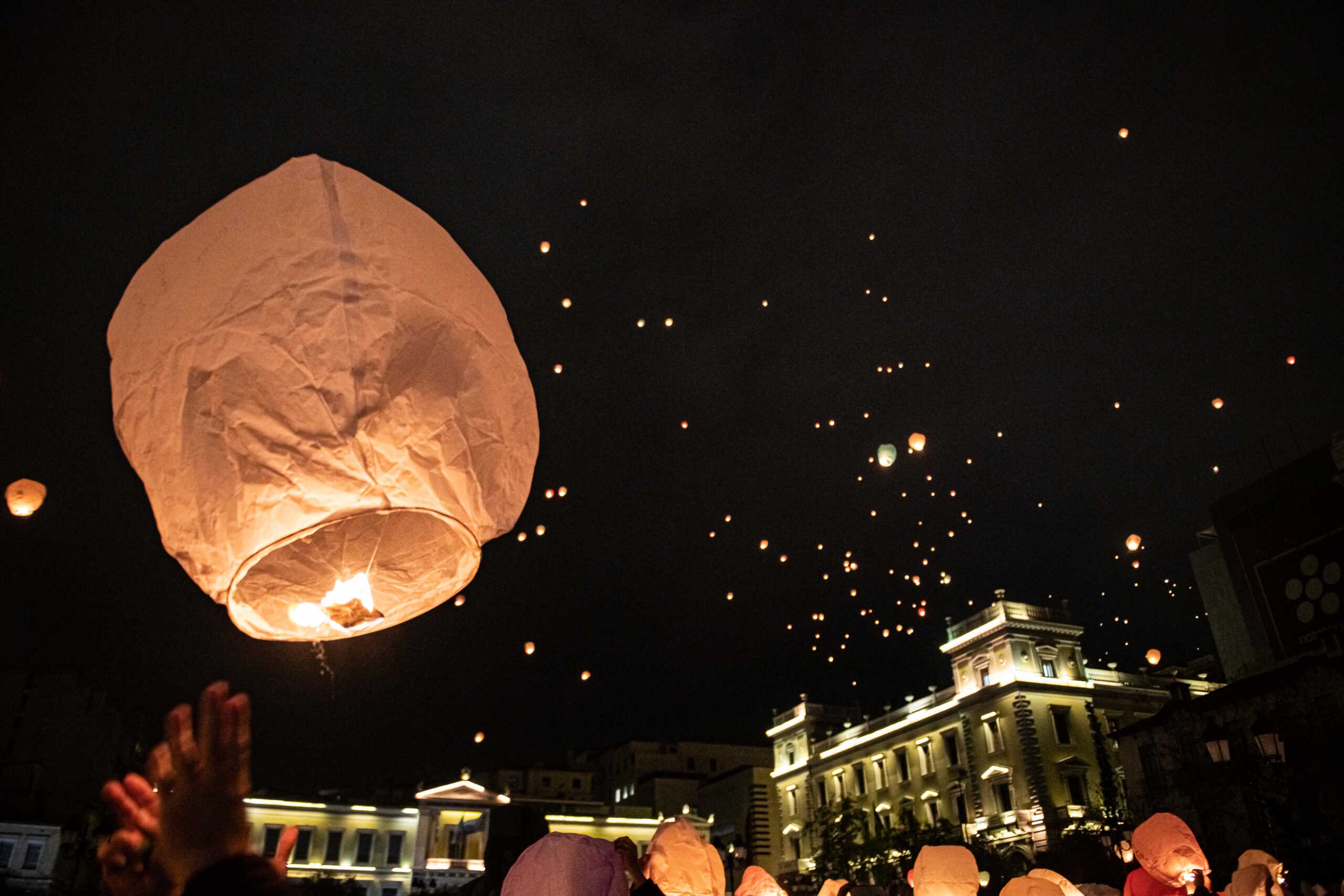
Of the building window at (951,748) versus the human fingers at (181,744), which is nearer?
the human fingers at (181,744)

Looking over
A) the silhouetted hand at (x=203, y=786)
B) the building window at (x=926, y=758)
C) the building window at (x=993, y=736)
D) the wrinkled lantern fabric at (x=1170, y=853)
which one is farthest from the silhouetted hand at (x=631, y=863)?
the building window at (x=926, y=758)

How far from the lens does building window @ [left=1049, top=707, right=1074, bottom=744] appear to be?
36938mm

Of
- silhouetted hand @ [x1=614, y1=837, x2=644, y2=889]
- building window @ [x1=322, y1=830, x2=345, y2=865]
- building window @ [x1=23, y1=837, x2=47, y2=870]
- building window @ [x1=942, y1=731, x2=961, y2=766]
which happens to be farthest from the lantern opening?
building window @ [x1=322, y1=830, x2=345, y2=865]

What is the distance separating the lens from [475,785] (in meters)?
45.6

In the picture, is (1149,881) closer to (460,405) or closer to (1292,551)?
(460,405)

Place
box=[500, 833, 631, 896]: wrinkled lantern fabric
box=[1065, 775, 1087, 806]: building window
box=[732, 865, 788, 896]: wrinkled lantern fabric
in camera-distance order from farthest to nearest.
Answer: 1. box=[1065, 775, 1087, 806]: building window
2. box=[732, 865, 788, 896]: wrinkled lantern fabric
3. box=[500, 833, 631, 896]: wrinkled lantern fabric

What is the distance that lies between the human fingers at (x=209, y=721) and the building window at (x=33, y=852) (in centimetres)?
3821

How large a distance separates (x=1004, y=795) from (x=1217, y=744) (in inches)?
1144

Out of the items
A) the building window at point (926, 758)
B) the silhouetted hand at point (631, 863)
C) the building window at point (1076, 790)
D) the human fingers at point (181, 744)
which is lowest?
the human fingers at point (181, 744)

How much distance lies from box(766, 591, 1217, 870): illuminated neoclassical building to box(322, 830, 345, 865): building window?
86.1 ft

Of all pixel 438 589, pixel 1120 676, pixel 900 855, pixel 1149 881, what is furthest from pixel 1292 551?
pixel 438 589

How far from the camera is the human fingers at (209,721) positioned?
1.58 meters

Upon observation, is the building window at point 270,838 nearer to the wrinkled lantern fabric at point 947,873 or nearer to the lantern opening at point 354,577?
the wrinkled lantern fabric at point 947,873

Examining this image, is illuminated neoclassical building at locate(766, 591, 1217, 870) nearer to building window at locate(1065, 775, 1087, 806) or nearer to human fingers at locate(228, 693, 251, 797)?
building window at locate(1065, 775, 1087, 806)
